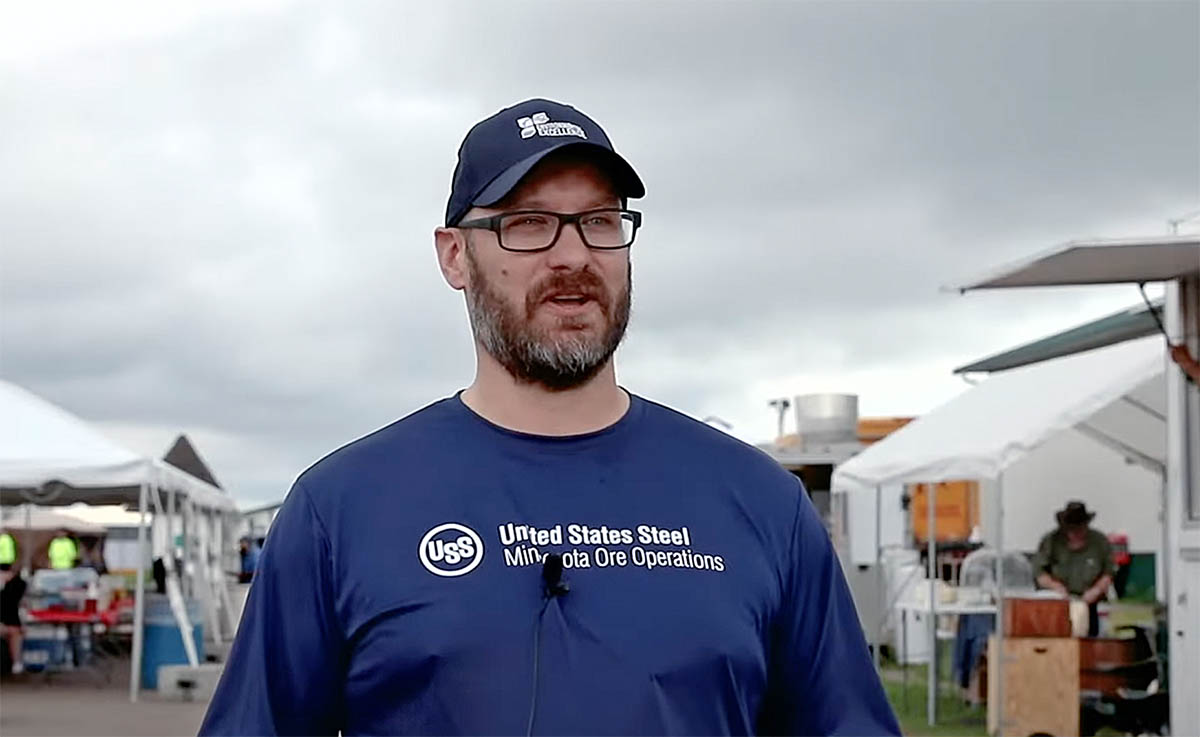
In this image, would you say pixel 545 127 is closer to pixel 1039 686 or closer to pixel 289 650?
pixel 289 650

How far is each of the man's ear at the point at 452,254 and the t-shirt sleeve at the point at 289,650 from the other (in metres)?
0.39

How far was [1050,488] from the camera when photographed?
2161 centimetres

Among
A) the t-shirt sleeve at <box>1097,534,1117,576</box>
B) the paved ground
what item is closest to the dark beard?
the paved ground

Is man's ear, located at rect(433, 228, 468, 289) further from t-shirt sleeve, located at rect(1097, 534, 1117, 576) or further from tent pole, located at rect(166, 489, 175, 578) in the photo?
tent pole, located at rect(166, 489, 175, 578)

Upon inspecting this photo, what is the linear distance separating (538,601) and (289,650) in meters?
0.31

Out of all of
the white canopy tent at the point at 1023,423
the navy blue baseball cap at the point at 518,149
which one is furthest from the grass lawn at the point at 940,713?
the navy blue baseball cap at the point at 518,149

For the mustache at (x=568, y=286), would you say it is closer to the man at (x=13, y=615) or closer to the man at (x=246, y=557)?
the man at (x=13, y=615)

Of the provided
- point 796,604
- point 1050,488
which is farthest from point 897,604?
point 796,604

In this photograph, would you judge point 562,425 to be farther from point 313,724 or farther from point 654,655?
point 313,724

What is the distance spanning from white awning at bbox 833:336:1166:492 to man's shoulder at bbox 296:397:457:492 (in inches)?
376

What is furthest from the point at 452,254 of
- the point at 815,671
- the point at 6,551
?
the point at 6,551

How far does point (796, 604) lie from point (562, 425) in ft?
1.21

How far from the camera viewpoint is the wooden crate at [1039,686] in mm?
11633

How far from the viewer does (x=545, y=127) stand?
7.55ft
